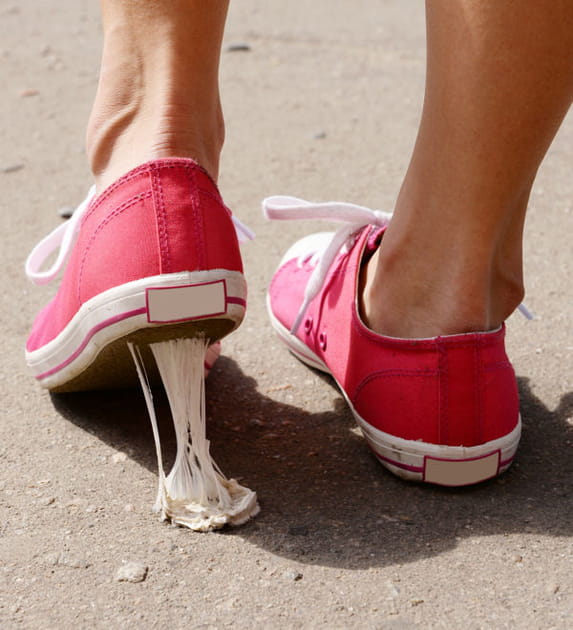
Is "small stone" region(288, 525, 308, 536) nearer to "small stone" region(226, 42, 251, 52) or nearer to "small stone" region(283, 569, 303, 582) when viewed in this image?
"small stone" region(283, 569, 303, 582)

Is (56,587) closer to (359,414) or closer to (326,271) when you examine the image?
(359,414)

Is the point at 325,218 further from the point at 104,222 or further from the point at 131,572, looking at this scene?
the point at 131,572

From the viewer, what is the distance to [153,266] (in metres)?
1.25

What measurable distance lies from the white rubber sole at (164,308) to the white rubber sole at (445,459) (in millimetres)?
307

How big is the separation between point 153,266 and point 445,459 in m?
0.49

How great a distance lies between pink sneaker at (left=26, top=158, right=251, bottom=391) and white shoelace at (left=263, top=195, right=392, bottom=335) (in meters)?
0.25

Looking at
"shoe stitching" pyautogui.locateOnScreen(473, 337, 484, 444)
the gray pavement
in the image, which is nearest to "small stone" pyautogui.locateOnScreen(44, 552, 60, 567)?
the gray pavement

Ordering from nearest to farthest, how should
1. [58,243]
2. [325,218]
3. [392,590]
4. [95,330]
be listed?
1. [392,590]
2. [95,330]
3. [325,218]
4. [58,243]

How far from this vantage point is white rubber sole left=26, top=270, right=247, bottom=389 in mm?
1220

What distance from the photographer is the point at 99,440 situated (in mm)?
1527

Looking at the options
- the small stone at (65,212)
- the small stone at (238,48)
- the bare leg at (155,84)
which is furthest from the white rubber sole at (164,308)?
the small stone at (238,48)

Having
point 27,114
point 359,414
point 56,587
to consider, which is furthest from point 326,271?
point 27,114

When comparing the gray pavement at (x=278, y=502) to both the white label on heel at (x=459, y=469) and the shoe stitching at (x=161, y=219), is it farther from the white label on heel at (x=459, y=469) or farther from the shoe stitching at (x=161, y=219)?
the shoe stitching at (x=161, y=219)

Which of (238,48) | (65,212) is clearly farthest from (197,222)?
(238,48)
